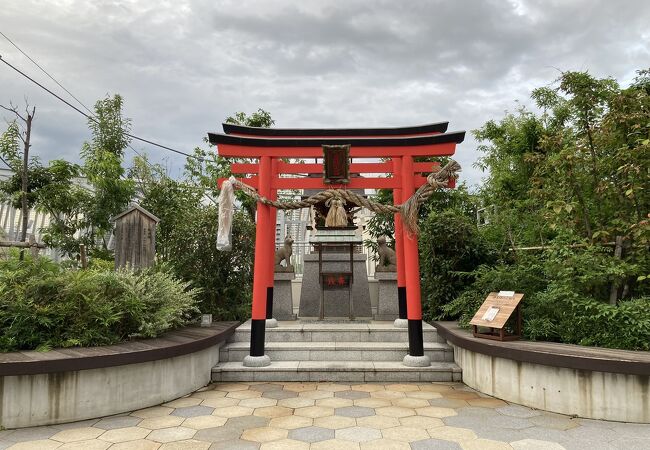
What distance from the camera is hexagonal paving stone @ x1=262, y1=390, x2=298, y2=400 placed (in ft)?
15.8

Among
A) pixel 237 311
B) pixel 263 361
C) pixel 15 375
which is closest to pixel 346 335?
pixel 263 361

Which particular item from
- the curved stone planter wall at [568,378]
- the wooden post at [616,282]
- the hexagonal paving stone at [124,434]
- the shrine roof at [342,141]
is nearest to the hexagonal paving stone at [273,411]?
the hexagonal paving stone at [124,434]

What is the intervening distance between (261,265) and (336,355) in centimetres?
170

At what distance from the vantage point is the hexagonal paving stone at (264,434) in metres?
3.54

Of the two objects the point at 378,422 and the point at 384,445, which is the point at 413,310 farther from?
the point at 384,445

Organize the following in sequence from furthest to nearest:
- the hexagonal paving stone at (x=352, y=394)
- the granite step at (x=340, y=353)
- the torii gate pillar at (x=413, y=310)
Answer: the granite step at (x=340, y=353) → the torii gate pillar at (x=413, y=310) → the hexagonal paving stone at (x=352, y=394)

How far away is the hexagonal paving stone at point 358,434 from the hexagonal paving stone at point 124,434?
1.73m

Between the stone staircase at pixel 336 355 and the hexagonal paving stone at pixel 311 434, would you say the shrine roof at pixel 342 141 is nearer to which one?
the stone staircase at pixel 336 355

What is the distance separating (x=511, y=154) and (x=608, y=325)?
10210mm

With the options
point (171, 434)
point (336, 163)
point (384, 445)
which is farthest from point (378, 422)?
point (336, 163)

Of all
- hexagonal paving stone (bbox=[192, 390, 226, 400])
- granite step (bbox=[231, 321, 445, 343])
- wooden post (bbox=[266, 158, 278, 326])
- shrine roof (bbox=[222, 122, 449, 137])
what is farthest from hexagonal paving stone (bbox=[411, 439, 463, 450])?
shrine roof (bbox=[222, 122, 449, 137])

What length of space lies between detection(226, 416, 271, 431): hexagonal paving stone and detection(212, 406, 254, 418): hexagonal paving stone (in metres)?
0.10

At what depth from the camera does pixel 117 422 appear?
13.0 ft

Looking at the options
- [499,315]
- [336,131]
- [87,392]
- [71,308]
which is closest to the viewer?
[87,392]
